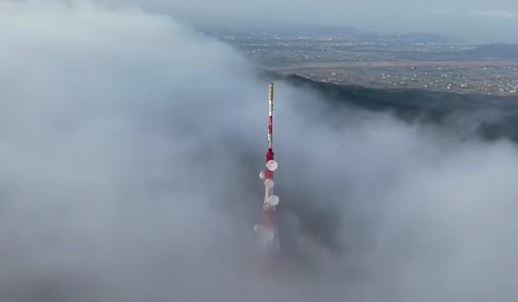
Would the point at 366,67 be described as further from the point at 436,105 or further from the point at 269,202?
the point at 269,202

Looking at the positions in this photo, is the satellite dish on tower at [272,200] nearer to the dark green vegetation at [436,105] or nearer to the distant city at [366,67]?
the dark green vegetation at [436,105]

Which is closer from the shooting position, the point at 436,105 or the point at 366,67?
the point at 436,105

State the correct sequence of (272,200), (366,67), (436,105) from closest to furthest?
(272,200), (436,105), (366,67)

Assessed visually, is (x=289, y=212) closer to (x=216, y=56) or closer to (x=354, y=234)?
(x=354, y=234)

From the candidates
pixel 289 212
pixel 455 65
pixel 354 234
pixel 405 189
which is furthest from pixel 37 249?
pixel 455 65

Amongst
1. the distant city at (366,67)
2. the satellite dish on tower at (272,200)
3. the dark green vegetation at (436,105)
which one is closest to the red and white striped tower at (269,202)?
the satellite dish on tower at (272,200)

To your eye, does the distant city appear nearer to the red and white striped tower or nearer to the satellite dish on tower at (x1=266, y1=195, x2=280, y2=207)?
the red and white striped tower

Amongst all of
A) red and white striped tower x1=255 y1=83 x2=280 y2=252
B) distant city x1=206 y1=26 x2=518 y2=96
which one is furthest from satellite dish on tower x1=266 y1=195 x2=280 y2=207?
distant city x1=206 y1=26 x2=518 y2=96

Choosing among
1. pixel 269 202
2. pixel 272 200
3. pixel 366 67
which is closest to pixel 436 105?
pixel 366 67
